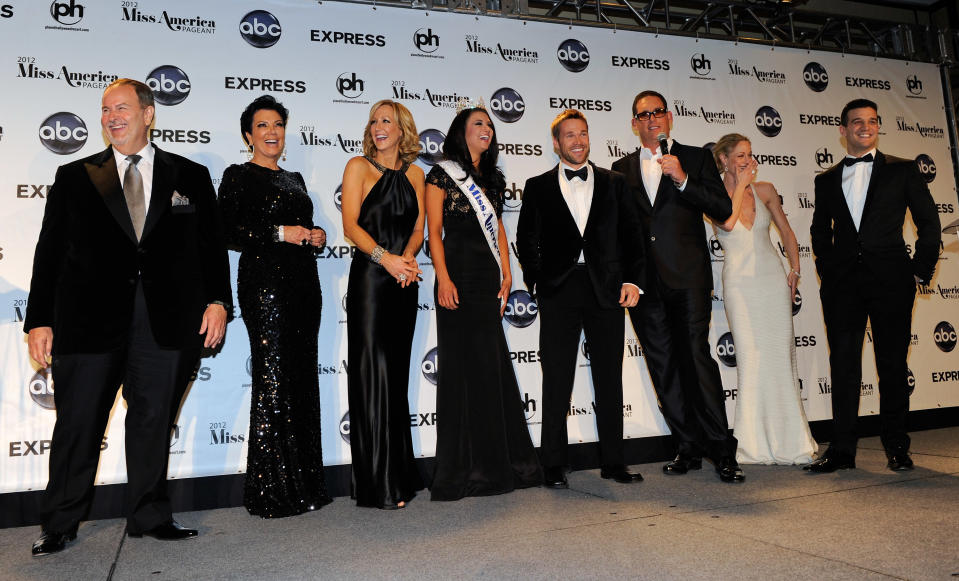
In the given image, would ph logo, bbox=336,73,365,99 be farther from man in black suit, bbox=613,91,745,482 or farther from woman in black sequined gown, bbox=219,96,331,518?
man in black suit, bbox=613,91,745,482

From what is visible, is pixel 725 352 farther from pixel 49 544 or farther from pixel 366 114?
pixel 49 544

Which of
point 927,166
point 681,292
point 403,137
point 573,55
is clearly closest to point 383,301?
point 403,137

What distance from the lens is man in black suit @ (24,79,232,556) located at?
107 inches

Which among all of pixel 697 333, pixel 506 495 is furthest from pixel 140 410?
pixel 697 333

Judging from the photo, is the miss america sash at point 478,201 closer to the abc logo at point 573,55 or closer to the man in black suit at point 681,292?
the man in black suit at point 681,292

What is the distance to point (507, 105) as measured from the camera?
4.42 metres

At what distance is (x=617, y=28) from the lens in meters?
4.73

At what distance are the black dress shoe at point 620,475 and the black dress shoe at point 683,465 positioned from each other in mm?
247

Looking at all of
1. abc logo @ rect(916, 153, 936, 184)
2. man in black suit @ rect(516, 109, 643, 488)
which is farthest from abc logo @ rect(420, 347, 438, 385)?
abc logo @ rect(916, 153, 936, 184)

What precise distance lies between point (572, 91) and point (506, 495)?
261cm

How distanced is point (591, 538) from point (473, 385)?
109 cm

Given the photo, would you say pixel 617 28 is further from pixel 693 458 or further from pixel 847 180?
pixel 693 458

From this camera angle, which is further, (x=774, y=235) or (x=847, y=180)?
(x=774, y=235)

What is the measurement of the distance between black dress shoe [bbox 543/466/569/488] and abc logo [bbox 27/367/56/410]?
2.43 m
